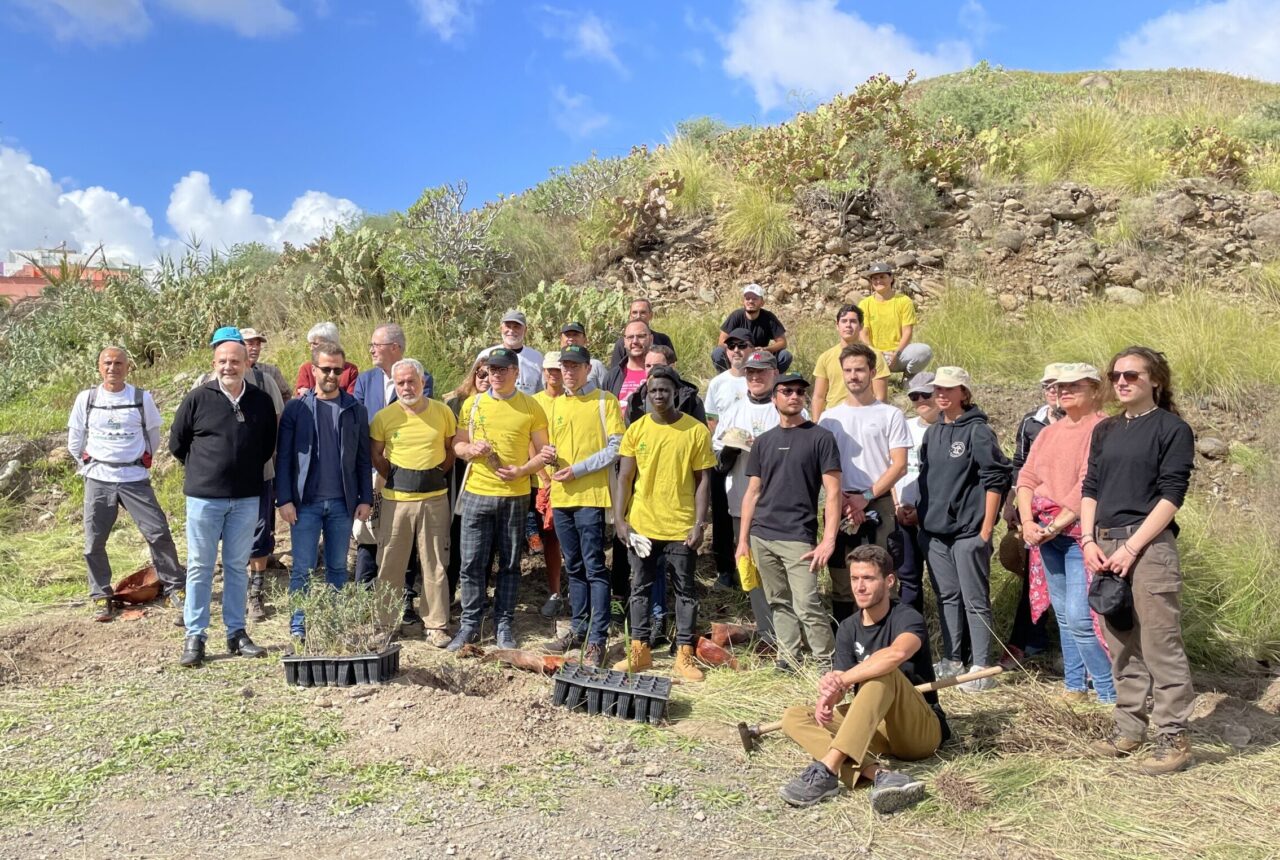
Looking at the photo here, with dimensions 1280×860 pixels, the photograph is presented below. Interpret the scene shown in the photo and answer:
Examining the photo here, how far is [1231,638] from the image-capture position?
605cm

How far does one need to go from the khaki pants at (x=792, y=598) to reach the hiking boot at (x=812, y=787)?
1.33 meters

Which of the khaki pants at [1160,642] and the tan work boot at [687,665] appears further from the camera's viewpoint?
the tan work boot at [687,665]

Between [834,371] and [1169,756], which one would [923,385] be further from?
[1169,756]

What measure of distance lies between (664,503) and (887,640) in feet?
5.95

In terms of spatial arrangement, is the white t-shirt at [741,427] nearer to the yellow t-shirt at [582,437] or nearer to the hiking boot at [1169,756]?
the yellow t-shirt at [582,437]

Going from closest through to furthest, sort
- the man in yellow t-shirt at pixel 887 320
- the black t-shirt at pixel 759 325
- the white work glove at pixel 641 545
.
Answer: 1. the white work glove at pixel 641 545
2. the black t-shirt at pixel 759 325
3. the man in yellow t-shirt at pixel 887 320

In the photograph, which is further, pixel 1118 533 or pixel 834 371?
pixel 834 371

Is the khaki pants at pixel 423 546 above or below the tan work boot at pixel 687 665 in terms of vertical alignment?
above

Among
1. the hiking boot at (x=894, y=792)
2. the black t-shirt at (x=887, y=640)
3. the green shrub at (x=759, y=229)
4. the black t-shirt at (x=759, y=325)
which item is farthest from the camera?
the green shrub at (x=759, y=229)

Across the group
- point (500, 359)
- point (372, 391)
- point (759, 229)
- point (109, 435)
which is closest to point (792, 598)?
point (500, 359)

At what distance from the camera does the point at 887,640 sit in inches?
175

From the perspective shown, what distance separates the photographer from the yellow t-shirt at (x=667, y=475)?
232 inches

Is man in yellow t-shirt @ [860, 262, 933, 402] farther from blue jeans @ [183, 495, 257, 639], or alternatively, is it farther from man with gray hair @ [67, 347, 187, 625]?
man with gray hair @ [67, 347, 187, 625]

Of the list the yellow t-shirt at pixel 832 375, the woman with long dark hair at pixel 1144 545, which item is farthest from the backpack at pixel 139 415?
the woman with long dark hair at pixel 1144 545
